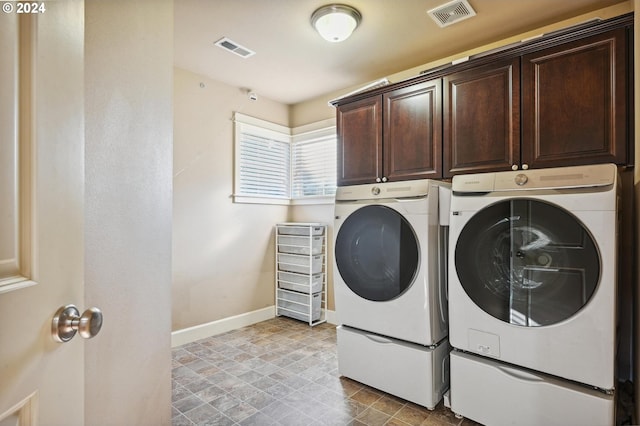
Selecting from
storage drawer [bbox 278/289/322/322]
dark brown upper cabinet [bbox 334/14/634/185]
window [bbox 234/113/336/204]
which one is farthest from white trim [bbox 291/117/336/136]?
storage drawer [bbox 278/289/322/322]

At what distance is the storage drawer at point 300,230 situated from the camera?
3.42 m

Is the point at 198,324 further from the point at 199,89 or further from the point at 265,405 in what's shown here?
the point at 199,89

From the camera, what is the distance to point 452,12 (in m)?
2.09

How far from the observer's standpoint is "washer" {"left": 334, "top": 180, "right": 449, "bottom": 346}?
192 cm

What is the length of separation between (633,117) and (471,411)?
168 cm

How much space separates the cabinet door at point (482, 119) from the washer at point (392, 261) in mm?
258

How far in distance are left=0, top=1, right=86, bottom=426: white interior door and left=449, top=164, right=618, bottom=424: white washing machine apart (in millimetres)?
1707

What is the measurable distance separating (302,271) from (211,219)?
1.08 meters

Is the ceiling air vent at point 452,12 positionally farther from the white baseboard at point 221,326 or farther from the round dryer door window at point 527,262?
the white baseboard at point 221,326

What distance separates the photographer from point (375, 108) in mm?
2475

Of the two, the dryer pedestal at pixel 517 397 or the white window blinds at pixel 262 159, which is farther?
the white window blinds at pixel 262 159

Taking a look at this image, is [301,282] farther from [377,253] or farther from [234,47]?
[234,47]

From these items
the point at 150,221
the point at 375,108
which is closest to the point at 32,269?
the point at 150,221

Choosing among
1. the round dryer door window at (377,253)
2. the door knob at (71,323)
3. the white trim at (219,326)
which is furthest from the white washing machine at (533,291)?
the white trim at (219,326)
